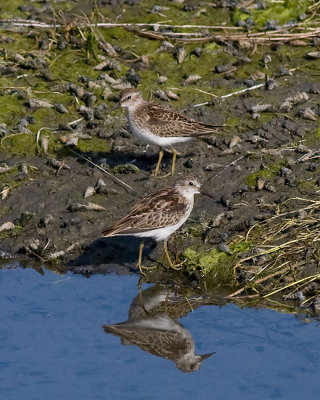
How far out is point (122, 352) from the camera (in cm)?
1023

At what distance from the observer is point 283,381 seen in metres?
9.52

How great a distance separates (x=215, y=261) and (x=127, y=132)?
3.60 m

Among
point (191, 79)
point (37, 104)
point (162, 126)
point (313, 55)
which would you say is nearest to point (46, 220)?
point (162, 126)

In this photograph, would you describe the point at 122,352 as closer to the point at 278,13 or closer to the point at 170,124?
the point at 170,124

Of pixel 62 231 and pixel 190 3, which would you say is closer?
pixel 62 231

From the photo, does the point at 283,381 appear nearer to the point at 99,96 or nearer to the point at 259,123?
the point at 259,123

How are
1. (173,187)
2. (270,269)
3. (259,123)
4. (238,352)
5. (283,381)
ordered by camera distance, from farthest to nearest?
(259,123) < (173,187) < (270,269) < (238,352) < (283,381)

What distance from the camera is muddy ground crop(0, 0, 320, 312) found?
495 inches

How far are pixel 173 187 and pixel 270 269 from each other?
177cm

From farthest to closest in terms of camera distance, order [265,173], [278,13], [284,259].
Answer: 1. [278,13]
2. [265,173]
3. [284,259]

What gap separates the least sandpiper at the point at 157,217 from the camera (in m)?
11.8

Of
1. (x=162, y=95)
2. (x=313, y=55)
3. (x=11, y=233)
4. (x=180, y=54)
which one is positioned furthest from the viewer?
(x=180, y=54)

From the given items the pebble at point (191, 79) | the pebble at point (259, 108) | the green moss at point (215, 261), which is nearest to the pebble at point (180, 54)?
the pebble at point (191, 79)

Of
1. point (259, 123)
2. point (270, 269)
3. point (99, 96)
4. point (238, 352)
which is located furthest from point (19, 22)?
point (238, 352)
